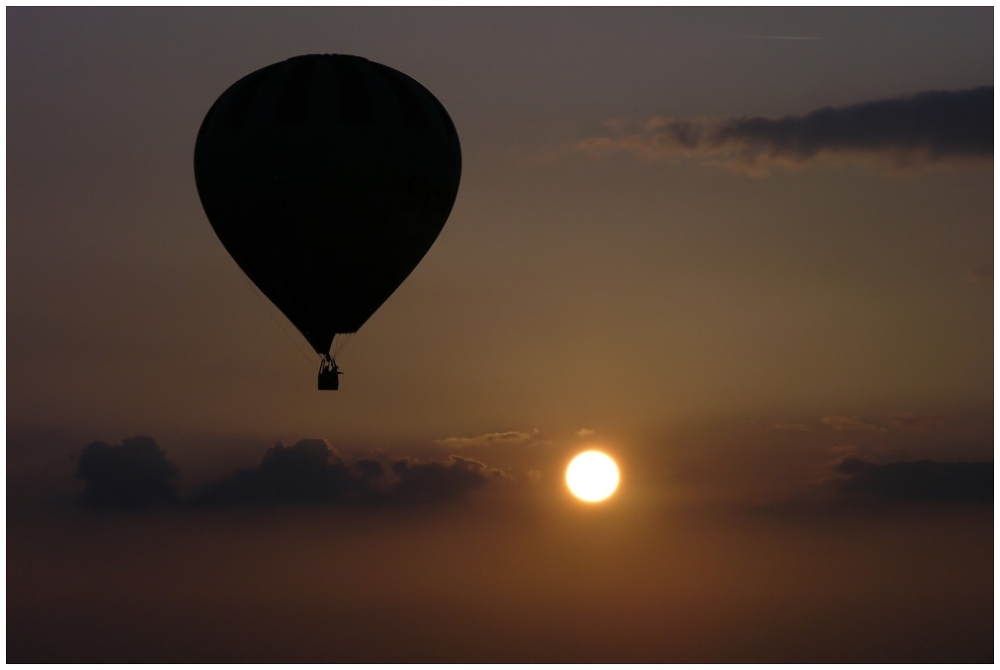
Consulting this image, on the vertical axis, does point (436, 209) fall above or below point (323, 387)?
above

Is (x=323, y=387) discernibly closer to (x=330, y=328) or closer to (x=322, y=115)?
(x=330, y=328)

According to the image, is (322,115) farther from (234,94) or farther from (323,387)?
(323,387)

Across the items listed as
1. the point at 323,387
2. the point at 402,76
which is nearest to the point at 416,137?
the point at 402,76
